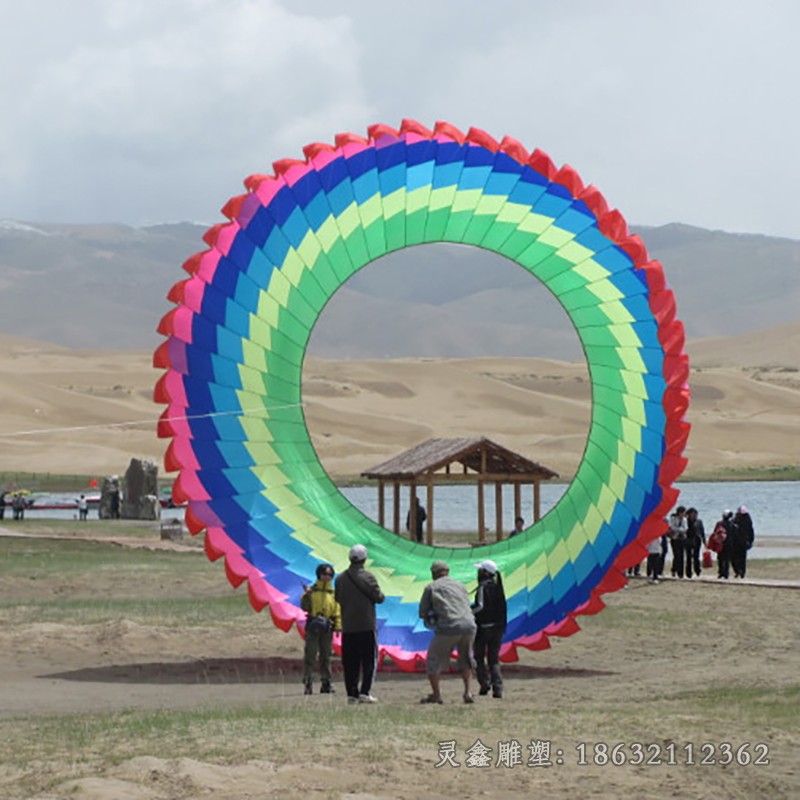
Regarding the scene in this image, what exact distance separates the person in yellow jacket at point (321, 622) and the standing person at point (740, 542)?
48.6 feet

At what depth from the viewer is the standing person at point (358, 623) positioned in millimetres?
15305

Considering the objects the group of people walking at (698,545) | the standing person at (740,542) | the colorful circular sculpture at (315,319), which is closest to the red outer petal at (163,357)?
the colorful circular sculpture at (315,319)

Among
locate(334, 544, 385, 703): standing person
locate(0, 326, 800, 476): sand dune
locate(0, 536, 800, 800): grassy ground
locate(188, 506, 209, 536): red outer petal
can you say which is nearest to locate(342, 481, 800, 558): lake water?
locate(0, 326, 800, 476): sand dune

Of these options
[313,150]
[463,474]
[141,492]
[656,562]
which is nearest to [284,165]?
[313,150]

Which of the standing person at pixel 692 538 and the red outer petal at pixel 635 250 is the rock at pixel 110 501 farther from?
the red outer petal at pixel 635 250

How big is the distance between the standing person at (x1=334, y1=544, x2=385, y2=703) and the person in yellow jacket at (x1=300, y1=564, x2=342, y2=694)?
1.95 ft

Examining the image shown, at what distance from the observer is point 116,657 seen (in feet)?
62.6

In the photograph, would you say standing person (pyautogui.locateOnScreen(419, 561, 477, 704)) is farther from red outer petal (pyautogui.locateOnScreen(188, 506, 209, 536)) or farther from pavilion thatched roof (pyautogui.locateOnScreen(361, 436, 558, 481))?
pavilion thatched roof (pyautogui.locateOnScreen(361, 436, 558, 481))

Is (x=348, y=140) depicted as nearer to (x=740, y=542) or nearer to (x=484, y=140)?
(x=484, y=140)

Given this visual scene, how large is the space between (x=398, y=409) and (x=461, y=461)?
94981 millimetres

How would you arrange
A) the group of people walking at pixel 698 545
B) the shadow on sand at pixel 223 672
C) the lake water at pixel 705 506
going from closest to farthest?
the shadow on sand at pixel 223 672 < the group of people walking at pixel 698 545 < the lake water at pixel 705 506

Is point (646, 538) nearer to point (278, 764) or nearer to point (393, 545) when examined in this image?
point (393, 545)

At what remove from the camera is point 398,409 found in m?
134

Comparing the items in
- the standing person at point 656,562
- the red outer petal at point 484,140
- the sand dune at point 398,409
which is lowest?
the standing person at point 656,562
